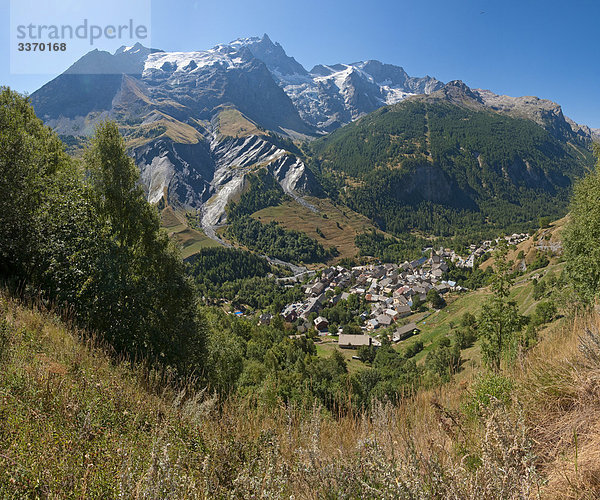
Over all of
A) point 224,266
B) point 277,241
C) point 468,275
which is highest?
point 277,241

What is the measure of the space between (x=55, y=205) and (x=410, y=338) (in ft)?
230

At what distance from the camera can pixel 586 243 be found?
14281 millimetres

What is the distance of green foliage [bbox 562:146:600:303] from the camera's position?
1345cm

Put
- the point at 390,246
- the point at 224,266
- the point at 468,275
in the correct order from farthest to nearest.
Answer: the point at 390,246, the point at 224,266, the point at 468,275

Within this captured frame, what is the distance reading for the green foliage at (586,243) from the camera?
44.1 feet

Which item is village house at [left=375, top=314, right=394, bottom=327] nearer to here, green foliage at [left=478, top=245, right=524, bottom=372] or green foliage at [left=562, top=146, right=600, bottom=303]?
green foliage at [left=562, top=146, right=600, bottom=303]

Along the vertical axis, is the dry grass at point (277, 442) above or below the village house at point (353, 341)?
above

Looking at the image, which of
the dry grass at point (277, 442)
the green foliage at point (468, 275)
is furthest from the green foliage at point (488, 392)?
the green foliage at point (468, 275)

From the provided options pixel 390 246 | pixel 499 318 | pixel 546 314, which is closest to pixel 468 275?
pixel 390 246

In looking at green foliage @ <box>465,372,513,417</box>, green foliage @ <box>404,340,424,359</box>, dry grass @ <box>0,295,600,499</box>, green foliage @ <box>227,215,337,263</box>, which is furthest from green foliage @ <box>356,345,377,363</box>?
green foliage @ <box>227,215,337,263</box>

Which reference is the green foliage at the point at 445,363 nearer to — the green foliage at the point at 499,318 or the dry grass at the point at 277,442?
the dry grass at the point at 277,442

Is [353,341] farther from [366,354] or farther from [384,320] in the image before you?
[384,320]

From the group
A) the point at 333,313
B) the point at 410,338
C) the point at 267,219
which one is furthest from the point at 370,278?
the point at 267,219

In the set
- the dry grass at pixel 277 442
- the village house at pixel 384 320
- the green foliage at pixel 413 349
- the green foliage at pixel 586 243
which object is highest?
the green foliage at pixel 586 243
